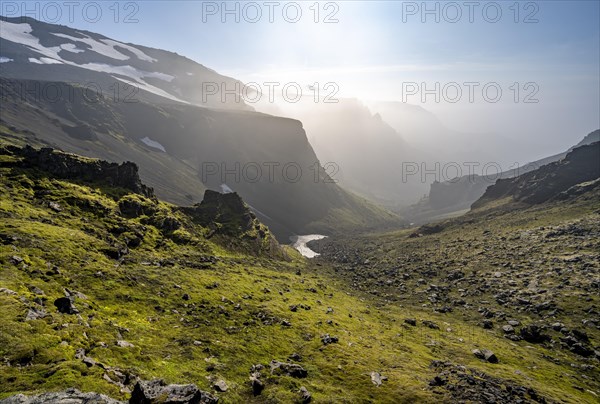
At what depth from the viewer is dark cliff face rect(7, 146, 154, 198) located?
8081cm

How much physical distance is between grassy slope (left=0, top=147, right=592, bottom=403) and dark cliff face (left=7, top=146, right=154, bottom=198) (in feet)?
22.9

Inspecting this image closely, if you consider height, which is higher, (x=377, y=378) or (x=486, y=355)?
(x=377, y=378)

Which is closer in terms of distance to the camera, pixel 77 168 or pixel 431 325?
pixel 431 325

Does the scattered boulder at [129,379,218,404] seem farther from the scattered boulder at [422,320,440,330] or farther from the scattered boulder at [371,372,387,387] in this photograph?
the scattered boulder at [422,320,440,330]

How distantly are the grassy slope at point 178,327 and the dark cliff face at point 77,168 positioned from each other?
22.9 feet

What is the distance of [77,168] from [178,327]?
71636 millimetres

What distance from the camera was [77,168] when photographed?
89.2 meters

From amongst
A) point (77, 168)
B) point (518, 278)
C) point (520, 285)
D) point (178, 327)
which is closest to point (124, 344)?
point (178, 327)

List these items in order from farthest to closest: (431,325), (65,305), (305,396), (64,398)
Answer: (431,325) → (65,305) → (305,396) → (64,398)

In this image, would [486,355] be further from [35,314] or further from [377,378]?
[35,314]

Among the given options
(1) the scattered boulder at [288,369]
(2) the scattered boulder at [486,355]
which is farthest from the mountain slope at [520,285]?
(1) the scattered boulder at [288,369]

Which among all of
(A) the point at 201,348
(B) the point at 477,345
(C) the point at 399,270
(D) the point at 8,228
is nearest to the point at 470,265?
(C) the point at 399,270

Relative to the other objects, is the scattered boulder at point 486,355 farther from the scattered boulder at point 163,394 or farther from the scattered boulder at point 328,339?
the scattered boulder at point 163,394

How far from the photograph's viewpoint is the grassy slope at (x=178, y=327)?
2753cm
